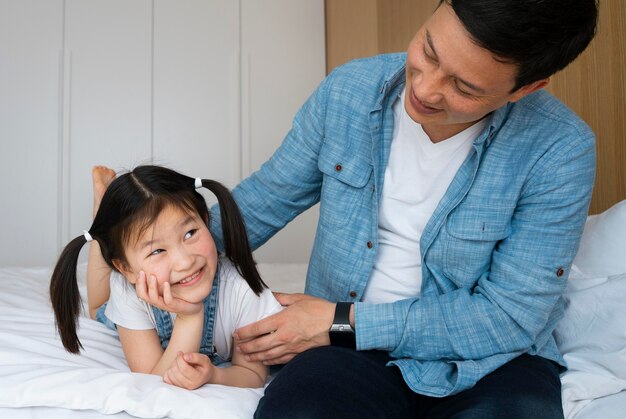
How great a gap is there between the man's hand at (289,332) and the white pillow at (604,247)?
59cm

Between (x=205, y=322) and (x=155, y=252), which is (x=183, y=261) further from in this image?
(x=205, y=322)

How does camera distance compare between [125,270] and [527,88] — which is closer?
[527,88]

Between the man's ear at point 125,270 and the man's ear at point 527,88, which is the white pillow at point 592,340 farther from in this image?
the man's ear at point 125,270

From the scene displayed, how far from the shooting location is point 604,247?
1.42m

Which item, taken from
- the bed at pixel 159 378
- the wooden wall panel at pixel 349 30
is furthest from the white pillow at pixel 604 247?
the wooden wall panel at pixel 349 30

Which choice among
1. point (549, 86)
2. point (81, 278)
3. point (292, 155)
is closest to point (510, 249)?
point (292, 155)

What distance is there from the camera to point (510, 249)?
118 centimetres

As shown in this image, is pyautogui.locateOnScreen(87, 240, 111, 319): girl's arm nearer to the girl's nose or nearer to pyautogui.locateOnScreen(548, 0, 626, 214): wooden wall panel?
the girl's nose

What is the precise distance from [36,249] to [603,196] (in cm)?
283

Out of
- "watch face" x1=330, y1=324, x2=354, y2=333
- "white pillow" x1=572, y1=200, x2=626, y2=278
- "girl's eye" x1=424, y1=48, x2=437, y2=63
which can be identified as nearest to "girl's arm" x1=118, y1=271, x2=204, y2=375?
"watch face" x1=330, y1=324, x2=354, y2=333

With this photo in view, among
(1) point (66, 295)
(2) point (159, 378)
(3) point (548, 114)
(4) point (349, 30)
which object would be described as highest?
(4) point (349, 30)

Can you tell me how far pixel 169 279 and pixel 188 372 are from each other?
0.19m

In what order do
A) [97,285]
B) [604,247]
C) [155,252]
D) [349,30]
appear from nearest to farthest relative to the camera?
[155,252]
[604,247]
[97,285]
[349,30]

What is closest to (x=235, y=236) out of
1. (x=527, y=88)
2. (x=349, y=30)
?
(x=527, y=88)
